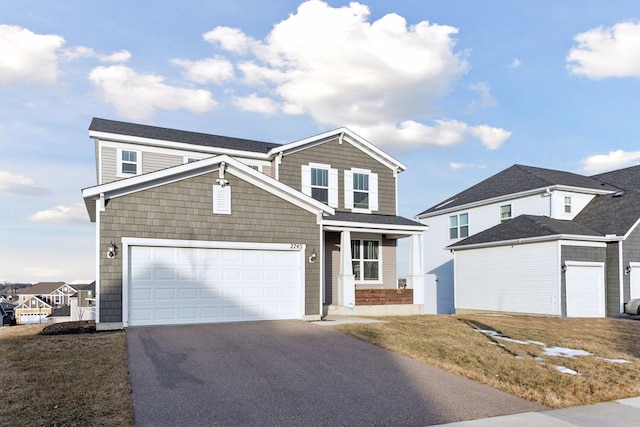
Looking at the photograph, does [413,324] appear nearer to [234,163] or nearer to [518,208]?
[234,163]

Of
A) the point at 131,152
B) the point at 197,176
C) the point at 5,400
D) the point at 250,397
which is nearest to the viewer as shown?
the point at 5,400

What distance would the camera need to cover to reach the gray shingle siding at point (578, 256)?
2136 cm

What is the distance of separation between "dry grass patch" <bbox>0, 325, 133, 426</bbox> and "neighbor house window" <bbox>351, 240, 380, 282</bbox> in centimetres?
1088

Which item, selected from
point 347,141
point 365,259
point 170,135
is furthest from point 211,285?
point 347,141

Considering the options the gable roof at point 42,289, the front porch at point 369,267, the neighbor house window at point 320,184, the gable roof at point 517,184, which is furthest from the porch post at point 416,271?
the gable roof at point 42,289

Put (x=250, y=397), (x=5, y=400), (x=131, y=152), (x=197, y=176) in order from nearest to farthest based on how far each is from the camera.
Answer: (x=5, y=400), (x=250, y=397), (x=197, y=176), (x=131, y=152)

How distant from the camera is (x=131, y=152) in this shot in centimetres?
1873

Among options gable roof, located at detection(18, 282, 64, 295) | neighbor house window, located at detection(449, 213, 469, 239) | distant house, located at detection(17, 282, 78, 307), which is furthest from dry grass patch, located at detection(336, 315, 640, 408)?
gable roof, located at detection(18, 282, 64, 295)

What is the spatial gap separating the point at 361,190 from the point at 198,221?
8.27 m

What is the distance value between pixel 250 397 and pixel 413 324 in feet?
29.3

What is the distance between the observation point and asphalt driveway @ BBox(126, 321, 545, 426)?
6.80 meters

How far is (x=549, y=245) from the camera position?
71.6 ft

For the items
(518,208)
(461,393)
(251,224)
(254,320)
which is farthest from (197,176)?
(518,208)

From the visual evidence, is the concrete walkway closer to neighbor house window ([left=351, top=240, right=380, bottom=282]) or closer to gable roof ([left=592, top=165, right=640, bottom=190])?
neighbor house window ([left=351, top=240, right=380, bottom=282])
